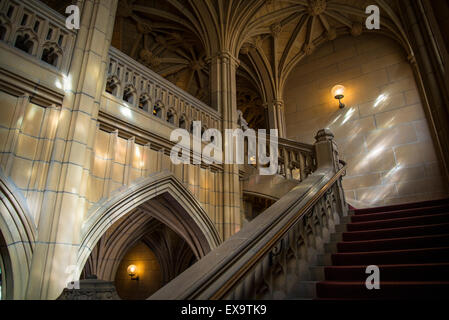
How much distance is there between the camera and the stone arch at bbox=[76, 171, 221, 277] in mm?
3824

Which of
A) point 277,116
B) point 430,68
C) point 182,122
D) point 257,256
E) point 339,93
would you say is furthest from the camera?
point 277,116

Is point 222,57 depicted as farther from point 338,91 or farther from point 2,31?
point 2,31

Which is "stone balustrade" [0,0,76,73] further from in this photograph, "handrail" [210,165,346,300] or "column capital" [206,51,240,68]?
"column capital" [206,51,240,68]

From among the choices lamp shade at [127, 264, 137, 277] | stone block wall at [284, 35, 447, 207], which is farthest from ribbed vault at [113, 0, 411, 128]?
lamp shade at [127, 264, 137, 277]

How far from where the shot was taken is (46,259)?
3168mm

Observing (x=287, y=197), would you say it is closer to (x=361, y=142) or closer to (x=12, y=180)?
(x=12, y=180)

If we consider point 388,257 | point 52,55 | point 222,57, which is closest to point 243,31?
point 222,57

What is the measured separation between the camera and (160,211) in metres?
5.84

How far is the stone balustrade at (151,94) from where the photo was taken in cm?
473

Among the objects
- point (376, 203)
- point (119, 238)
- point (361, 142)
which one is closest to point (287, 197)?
point (376, 203)

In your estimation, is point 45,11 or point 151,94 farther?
point 151,94

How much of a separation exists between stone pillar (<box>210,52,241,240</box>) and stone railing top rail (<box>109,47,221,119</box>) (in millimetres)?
317

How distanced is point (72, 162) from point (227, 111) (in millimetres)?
3863

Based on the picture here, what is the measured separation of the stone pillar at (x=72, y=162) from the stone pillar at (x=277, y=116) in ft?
19.3
